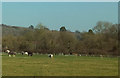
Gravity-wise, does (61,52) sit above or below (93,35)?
below

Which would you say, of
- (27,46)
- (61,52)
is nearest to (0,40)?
(27,46)

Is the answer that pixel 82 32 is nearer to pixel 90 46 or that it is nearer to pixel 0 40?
pixel 90 46

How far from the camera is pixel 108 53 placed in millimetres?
59562

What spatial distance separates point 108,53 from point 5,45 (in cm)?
3737

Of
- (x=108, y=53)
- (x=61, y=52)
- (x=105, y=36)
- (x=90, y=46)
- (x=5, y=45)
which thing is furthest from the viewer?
(x=5, y=45)

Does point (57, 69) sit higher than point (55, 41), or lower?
lower

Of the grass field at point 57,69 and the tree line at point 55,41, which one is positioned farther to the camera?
the tree line at point 55,41

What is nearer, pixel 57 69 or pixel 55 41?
pixel 57 69

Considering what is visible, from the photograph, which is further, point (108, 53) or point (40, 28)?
point (40, 28)

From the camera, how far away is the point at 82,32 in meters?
86.8

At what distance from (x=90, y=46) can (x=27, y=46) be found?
20.2 meters

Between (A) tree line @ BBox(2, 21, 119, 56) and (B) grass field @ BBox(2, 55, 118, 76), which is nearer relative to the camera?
(B) grass field @ BBox(2, 55, 118, 76)

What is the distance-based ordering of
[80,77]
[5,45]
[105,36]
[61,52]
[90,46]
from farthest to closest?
[5,45] < [61,52] < [90,46] < [105,36] < [80,77]

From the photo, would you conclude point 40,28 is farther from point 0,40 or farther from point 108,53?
point 108,53
